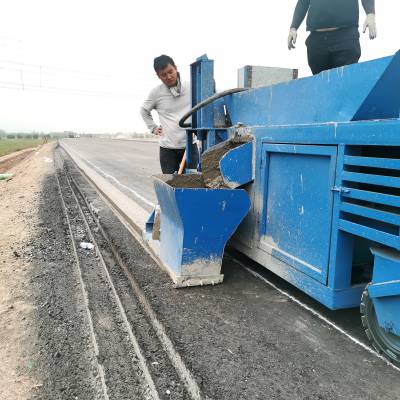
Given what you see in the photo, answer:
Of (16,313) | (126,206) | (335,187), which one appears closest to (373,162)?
(335,187)

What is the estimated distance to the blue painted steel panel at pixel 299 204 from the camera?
9.30 feet

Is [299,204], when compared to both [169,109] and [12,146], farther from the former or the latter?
[12,146]

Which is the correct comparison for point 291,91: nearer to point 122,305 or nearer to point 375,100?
point 375,100

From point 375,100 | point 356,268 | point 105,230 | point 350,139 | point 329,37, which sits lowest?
point 105,230

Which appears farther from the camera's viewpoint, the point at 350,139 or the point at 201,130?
the point at 201,130

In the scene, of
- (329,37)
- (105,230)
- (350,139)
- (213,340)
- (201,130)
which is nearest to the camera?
(350,139)

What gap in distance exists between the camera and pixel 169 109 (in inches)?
199

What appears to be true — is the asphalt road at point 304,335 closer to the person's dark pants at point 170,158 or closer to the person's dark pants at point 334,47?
the person's dark pants at point 170,158

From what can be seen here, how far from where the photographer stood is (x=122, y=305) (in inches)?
137

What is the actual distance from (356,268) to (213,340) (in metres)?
1.24

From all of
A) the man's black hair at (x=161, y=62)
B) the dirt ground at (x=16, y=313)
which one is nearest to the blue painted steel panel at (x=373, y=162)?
the dirt ground at (x=16, y=313)

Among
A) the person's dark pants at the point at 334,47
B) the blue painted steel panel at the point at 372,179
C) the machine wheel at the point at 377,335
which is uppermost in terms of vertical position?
the person's dark pants at the point at 334,47

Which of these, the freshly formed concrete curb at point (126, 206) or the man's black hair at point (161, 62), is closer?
the man's black hair at point (161, 62)

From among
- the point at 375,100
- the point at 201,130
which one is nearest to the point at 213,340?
the point at 375,100
